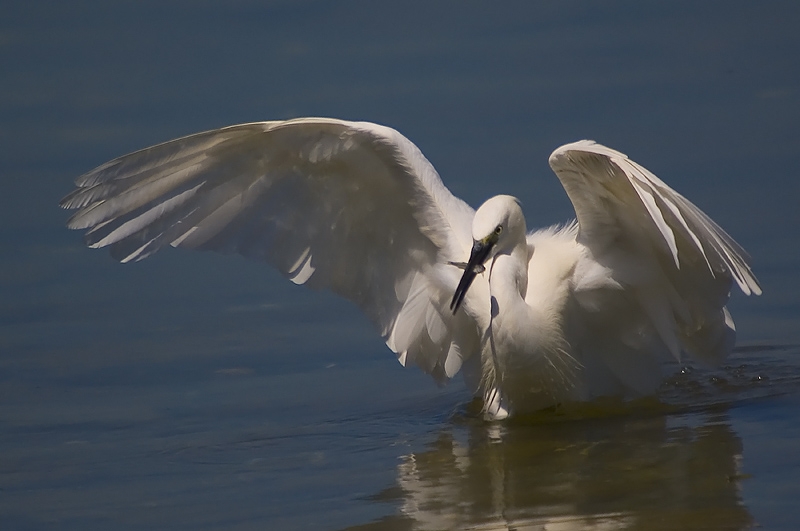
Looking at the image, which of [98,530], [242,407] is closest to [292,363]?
[242,407]

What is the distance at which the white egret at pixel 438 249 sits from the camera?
6906mm

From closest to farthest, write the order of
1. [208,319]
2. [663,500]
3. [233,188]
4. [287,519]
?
[663,500], [287,519], [233,188], [208,319]

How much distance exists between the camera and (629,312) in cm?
717

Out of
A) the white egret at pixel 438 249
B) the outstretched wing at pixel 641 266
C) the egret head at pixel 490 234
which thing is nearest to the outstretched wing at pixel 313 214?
the white egret at pixel 438 249

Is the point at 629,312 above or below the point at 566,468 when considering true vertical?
above

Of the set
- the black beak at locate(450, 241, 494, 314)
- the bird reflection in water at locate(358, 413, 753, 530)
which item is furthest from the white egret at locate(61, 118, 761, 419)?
the bird reflection in water at locate(358, 413, 753, 530)

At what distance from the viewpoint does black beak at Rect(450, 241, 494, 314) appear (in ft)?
22.5

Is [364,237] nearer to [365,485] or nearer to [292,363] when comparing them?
[292,363]

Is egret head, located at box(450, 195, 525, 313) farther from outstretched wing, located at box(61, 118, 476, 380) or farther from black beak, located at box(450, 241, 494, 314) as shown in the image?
outstretched wing, located at box(61, 118, 476, 380)

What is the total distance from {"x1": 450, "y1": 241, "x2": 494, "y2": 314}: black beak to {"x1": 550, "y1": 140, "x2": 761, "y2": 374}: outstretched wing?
526mm

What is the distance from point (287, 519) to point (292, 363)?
10.3ft

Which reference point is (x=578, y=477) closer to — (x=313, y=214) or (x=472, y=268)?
(x=472, y=268)

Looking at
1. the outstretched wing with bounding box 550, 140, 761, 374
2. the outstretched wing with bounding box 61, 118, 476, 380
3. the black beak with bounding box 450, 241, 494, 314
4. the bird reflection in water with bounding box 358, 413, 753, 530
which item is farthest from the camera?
the outstretched wing with bounding box 61, 118, 476, 380

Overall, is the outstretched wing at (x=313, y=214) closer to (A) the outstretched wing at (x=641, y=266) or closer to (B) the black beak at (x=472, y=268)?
(B) the black beak at (x=472, y=268)
